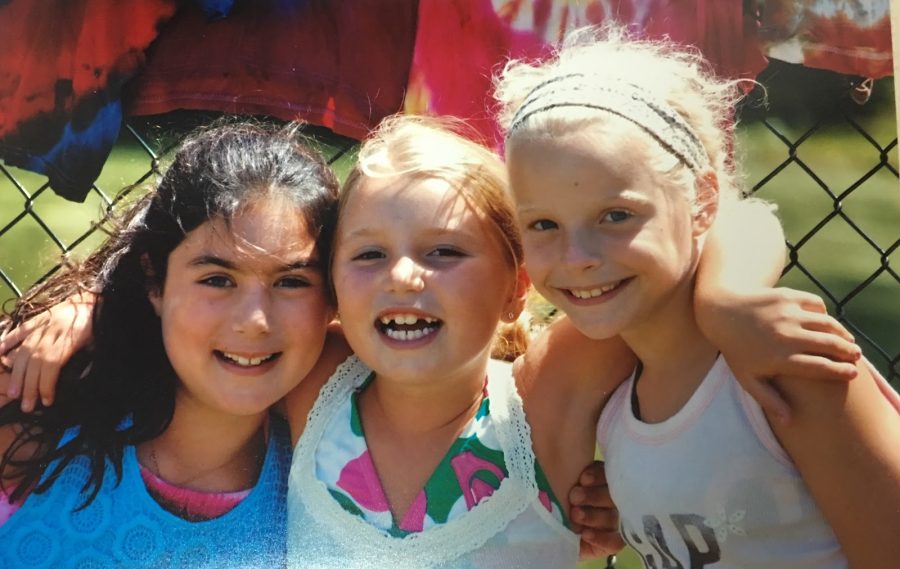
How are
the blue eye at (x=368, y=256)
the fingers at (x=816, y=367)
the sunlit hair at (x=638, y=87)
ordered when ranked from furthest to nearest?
the blue eye at (x=368, y=256)
the sunlit hair at (x=638, y=87)
the fingers at (x=816, y=367)

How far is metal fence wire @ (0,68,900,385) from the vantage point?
1044mm

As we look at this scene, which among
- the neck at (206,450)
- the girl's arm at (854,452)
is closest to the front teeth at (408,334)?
the neck at (206,450)

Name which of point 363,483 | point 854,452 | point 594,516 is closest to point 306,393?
point 363,483

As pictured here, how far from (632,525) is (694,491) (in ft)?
0.30

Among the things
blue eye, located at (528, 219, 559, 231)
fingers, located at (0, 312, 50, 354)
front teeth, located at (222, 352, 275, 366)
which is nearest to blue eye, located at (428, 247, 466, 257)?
blue eye, located at (528, 219, 559, 231)

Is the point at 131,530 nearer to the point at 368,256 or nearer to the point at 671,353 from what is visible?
the point at 368,256

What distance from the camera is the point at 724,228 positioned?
3.07 ft

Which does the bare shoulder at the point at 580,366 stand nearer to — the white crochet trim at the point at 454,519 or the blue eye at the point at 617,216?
the white crochet trim at the point at 454,519

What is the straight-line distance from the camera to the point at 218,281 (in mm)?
1006

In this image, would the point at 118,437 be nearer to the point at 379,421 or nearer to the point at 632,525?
the point at 379,421

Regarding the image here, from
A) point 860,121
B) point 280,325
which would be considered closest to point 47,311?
point 280,325

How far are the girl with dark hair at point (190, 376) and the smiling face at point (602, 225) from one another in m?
0.27

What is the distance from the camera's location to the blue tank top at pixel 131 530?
3.34ft

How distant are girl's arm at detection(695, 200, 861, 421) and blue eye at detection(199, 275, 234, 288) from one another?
0.48m
